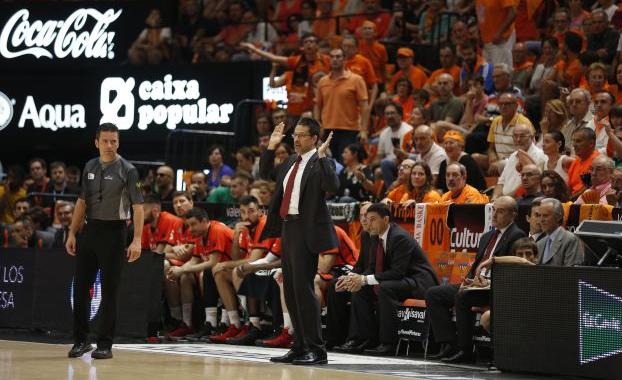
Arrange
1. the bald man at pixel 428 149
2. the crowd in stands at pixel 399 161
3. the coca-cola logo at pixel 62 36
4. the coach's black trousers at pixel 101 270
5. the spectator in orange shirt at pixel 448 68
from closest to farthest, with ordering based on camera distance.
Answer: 1. the coach's black trousers at pixel 101 270
2. the crowd in stands at pixel 399 161
3. the bald man at pixel 428 149
4. the spectator in orange shirt at pixel 448 68
5. the coca-cola logo at pixel 62 36

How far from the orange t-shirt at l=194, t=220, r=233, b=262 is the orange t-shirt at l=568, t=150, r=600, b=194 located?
408 centimetres

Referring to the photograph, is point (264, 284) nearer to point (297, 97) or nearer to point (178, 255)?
point (178, 255)

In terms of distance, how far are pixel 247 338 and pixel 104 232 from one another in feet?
10.1

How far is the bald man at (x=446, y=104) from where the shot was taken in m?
16.0

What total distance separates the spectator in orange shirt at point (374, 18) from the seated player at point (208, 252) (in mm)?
6992

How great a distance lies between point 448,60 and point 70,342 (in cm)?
754

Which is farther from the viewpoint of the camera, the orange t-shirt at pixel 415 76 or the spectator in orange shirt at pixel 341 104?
the orange t-shirt at pixel 415 76

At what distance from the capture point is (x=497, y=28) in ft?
56.0

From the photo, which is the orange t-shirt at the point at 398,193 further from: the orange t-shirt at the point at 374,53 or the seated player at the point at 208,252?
the orange t-shirt at the point at 374,53

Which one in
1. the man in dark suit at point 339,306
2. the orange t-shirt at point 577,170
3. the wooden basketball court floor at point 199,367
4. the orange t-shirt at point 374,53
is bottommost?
the wooden basketball court floor at point 199,367

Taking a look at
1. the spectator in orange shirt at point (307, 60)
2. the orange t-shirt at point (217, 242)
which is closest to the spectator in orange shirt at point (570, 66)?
the spectator in orange shirt at point (307, 60)

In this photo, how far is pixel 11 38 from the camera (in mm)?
22953

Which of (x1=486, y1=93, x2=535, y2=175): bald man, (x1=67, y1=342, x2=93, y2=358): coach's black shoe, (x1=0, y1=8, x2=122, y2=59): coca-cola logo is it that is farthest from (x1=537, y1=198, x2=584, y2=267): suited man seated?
(x1=0, y1=8, x2=122, y2=59): coca-cola logo

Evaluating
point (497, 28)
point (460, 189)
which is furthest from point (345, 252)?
point (497, 28)
